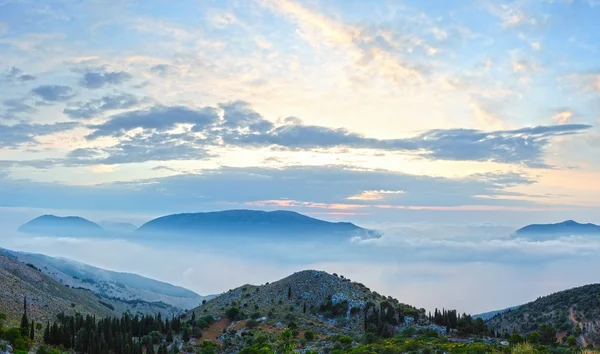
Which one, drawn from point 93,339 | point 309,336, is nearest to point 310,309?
point 309,336

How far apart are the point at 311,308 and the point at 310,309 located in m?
0.23

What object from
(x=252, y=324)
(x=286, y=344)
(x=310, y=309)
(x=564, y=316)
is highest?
(x=564, y=316)

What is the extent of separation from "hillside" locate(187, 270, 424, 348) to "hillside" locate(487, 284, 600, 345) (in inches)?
624

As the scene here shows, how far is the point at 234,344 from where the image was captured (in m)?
52.5

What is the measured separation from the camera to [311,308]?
70.1m

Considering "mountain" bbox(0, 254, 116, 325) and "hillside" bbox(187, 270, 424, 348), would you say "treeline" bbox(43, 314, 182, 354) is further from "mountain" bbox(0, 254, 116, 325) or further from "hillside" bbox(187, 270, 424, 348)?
"hillside" bbox(187, 270, 424, 348)

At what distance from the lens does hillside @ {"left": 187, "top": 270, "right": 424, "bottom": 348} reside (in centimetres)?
6169

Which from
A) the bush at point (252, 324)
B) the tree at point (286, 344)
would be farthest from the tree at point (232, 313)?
the tree at point (286, 344)

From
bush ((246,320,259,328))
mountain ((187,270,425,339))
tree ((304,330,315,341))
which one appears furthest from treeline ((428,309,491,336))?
bush ((246,320,259,328))

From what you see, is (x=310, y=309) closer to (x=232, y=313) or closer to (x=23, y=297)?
(x=232, y=313)

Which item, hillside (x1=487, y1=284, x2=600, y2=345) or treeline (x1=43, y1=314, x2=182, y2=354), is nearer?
treeline (x1=43, y1=314, x2=182, y2=354)

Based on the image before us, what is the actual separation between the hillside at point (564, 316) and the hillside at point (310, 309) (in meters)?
15.9

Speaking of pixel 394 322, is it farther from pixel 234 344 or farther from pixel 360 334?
pixel 234 344

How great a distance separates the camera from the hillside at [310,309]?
6169 centimetres
